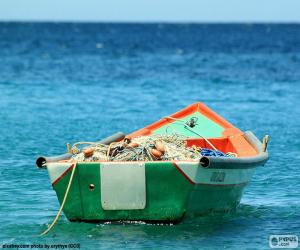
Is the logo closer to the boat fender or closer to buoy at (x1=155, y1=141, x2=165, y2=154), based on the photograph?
the boat fender

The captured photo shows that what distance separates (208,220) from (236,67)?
35.7m

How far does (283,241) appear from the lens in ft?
35.9

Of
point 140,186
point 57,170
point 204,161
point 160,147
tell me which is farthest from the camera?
point 160,147

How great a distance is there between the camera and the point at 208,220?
1163 cm

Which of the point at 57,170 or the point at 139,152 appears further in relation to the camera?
the point at 139,152

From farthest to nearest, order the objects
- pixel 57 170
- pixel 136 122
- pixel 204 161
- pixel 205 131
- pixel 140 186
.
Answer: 1. pixel 136 122
2. pixel 205 131
3. pixel 57 170
4. pixel 140 186
5. pixel 204 161

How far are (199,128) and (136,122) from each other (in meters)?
8.83

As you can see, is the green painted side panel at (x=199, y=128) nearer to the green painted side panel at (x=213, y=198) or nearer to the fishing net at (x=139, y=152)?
the green painted side panel at (x=213, y=198)

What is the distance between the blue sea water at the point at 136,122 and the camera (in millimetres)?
11078

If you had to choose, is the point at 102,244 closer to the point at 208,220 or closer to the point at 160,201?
the point at 160,201

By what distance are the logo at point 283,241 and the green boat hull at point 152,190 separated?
0.94 meters

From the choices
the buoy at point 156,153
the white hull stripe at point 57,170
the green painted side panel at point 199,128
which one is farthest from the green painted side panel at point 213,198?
the green painted side panel at point 199,128

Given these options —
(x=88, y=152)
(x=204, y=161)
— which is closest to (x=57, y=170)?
(x=88, y=152)

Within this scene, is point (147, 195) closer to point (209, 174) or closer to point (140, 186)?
point (140, 186)
